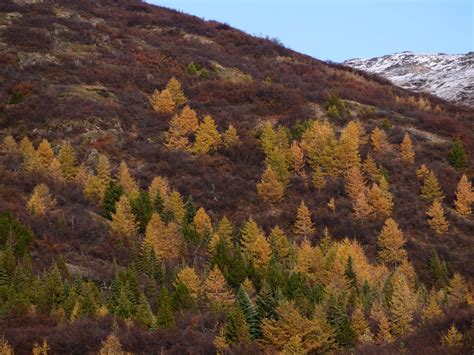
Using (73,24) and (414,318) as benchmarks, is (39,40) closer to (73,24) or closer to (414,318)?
(73,24)

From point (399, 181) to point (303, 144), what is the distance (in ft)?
39.3

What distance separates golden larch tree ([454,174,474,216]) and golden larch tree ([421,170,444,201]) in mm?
2006

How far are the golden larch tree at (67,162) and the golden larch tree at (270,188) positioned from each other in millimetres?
19592

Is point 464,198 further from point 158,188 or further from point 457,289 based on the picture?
point 158,188

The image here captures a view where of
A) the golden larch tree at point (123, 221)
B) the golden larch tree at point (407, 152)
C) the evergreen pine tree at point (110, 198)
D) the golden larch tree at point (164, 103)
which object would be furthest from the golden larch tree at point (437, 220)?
the golden larch tree at point (164, 103)

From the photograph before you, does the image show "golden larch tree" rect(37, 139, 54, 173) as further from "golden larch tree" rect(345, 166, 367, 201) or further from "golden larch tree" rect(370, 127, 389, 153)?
"golden larch tree" rect(370, 127, 389, 153)

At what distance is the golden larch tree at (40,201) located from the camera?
5372 centimetres

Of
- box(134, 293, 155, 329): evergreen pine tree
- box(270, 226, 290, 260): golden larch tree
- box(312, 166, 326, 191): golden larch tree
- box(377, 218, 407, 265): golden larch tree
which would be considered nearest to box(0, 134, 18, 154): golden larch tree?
box(270, 226, 290, 260): golden larch tree

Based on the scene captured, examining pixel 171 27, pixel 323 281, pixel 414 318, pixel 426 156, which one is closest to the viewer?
pixel 414 318

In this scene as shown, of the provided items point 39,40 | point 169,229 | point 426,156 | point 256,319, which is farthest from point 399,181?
point 39,40

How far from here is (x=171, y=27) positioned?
114 metres

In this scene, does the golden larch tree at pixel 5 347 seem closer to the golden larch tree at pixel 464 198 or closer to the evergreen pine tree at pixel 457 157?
the golden larch tree at pixel 464 198

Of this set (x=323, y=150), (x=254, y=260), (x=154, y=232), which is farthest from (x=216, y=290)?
(x=323, y=150)

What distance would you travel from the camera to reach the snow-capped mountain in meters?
139
